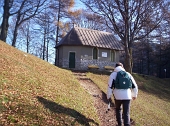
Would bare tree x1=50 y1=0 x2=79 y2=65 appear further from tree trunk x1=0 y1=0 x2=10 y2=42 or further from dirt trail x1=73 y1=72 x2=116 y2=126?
dirt trail x1=73 y1=72 x2=116 y2=126

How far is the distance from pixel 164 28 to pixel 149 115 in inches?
511

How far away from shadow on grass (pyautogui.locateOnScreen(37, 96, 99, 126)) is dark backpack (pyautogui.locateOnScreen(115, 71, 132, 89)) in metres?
1.64

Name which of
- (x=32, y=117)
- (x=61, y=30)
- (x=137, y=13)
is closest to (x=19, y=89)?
(x=32, y=117)

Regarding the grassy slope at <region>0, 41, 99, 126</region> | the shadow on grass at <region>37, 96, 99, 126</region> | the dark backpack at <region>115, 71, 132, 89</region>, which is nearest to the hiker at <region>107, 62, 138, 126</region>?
the dark backpack at <region>115, 71, 132, 89</region>

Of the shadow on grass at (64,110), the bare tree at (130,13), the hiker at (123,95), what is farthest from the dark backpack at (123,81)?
the bare tree at (130,13)

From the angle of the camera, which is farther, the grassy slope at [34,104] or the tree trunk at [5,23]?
the tree trunk at [5,23]

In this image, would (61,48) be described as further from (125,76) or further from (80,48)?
(125,76)

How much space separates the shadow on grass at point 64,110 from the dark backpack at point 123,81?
1.64 meters

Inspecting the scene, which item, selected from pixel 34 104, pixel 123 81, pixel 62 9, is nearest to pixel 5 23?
pixel 62 9

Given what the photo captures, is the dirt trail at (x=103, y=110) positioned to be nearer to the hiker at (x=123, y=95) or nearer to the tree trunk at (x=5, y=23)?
the hiker at (x=123, y=95)

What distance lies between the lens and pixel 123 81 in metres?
6.26

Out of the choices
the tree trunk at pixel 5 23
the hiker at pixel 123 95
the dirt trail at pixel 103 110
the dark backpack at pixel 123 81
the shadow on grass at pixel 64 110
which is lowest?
the dirt trail at pixel 103 110

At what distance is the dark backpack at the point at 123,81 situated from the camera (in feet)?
20.5

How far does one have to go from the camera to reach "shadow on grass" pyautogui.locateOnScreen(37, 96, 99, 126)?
6702 mm
